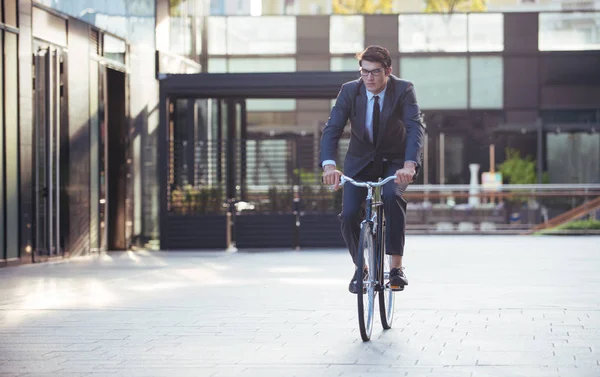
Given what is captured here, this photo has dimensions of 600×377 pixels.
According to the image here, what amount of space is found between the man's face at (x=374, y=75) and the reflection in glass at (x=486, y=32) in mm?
25111

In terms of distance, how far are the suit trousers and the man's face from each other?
50 cm

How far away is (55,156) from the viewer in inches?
587

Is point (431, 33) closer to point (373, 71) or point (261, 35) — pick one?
point (261, 35)

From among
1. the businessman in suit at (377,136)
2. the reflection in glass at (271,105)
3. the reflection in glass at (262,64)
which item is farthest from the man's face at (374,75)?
the reflection in glass at (262,64)

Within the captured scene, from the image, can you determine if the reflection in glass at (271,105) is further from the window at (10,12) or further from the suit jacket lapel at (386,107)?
the suit jacket lapel at (386,107)

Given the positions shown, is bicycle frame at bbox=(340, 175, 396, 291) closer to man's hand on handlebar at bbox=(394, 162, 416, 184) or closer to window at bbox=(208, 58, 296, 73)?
man's hand on handlebar at bbox=(394, 162, 416, 184)

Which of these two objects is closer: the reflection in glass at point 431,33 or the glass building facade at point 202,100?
the glass building facade at point 202,100

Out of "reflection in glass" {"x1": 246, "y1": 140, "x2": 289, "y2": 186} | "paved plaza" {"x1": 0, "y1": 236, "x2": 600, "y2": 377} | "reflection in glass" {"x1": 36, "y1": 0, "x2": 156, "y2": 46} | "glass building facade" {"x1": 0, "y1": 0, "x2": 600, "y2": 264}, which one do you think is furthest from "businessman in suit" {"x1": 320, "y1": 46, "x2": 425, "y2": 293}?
"reflection in glass" {"x1": 246, "y1": 140, "x2": 289, "y2": 186}

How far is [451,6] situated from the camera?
32.1 meters

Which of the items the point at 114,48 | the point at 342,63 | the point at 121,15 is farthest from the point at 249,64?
the point at 114,48

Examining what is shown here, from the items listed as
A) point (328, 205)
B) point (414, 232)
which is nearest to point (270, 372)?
point (328, 205)

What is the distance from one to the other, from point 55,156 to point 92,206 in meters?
1.65

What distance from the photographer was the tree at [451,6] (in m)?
32.1

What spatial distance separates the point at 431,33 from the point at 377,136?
25.1 meters
